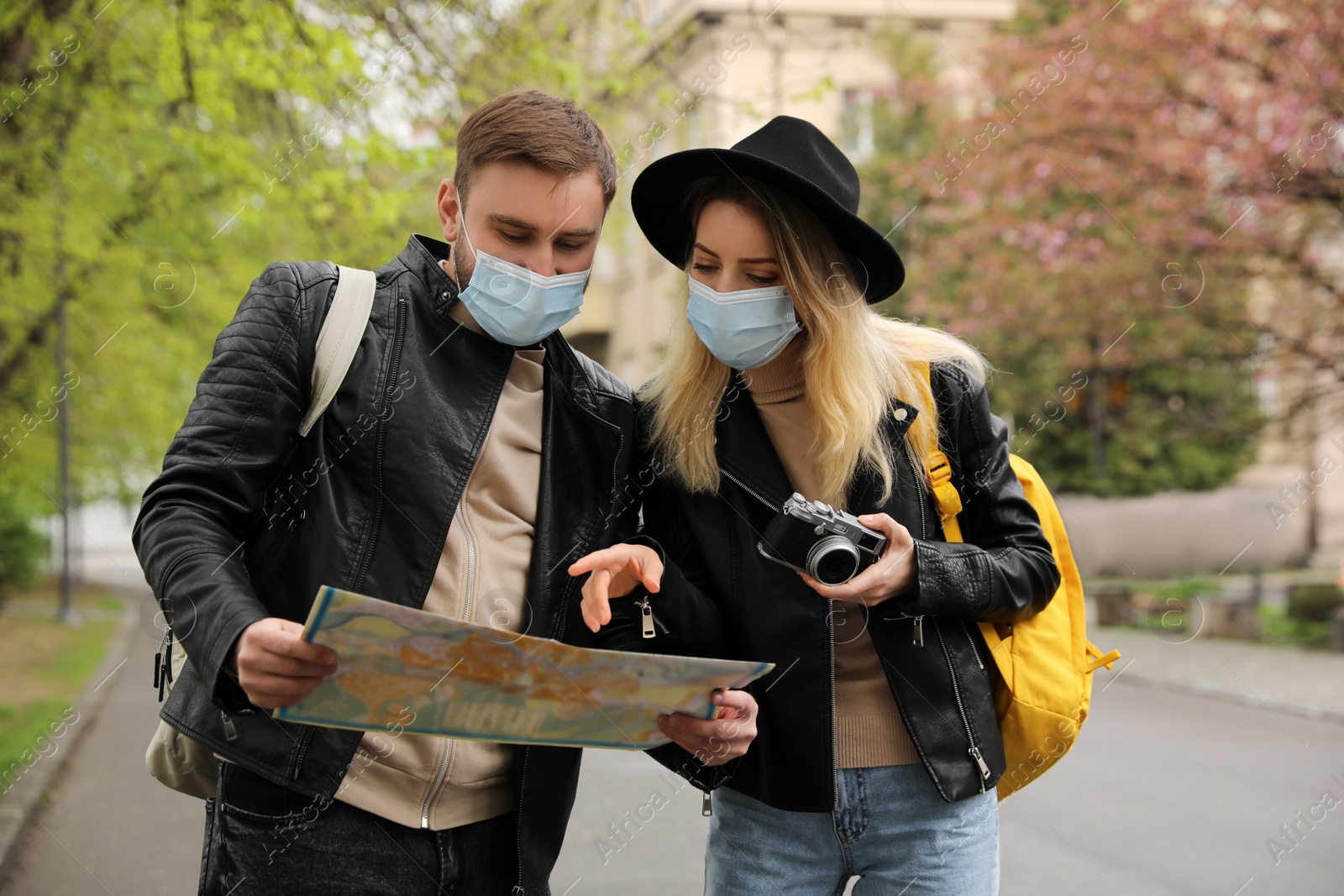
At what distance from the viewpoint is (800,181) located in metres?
2.30

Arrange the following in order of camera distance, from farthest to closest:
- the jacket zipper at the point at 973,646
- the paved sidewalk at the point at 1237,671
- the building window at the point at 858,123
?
the building window at the point at 858,123 < the paved sidewalk at the point at 1237,671 < the jacket zipper at the point at 973,646

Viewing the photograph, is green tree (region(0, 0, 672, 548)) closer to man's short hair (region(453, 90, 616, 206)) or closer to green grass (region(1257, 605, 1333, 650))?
man's short hair (region(453, 90, 616, 206))

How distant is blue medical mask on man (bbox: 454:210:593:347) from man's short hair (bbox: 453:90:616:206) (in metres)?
0.20

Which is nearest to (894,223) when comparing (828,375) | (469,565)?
(828,375)

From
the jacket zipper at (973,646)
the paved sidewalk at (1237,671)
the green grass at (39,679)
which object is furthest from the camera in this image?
the paved sidewalk at (1237,671)

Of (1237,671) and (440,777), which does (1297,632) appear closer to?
(1237,671)

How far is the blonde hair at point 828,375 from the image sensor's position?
235 cm

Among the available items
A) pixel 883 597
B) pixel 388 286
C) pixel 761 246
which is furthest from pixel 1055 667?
pixel 388 286

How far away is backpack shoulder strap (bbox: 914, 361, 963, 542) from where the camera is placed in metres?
2.36

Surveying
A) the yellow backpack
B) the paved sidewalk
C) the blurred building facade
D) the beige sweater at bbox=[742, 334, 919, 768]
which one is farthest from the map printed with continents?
the blurred building facade

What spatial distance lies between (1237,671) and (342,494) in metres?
12.5

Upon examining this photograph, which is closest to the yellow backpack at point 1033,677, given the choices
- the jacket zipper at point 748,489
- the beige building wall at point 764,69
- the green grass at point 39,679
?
the jacket zipper at point 748,489

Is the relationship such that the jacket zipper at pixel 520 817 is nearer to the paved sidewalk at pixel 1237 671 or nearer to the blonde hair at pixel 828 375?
the blonde hair at pixel 828 375

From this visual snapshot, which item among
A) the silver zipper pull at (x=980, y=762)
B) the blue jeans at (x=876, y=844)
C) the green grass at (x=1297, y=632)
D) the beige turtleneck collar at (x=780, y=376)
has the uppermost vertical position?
the beige turtleneck collar at (x=780, y=376)
